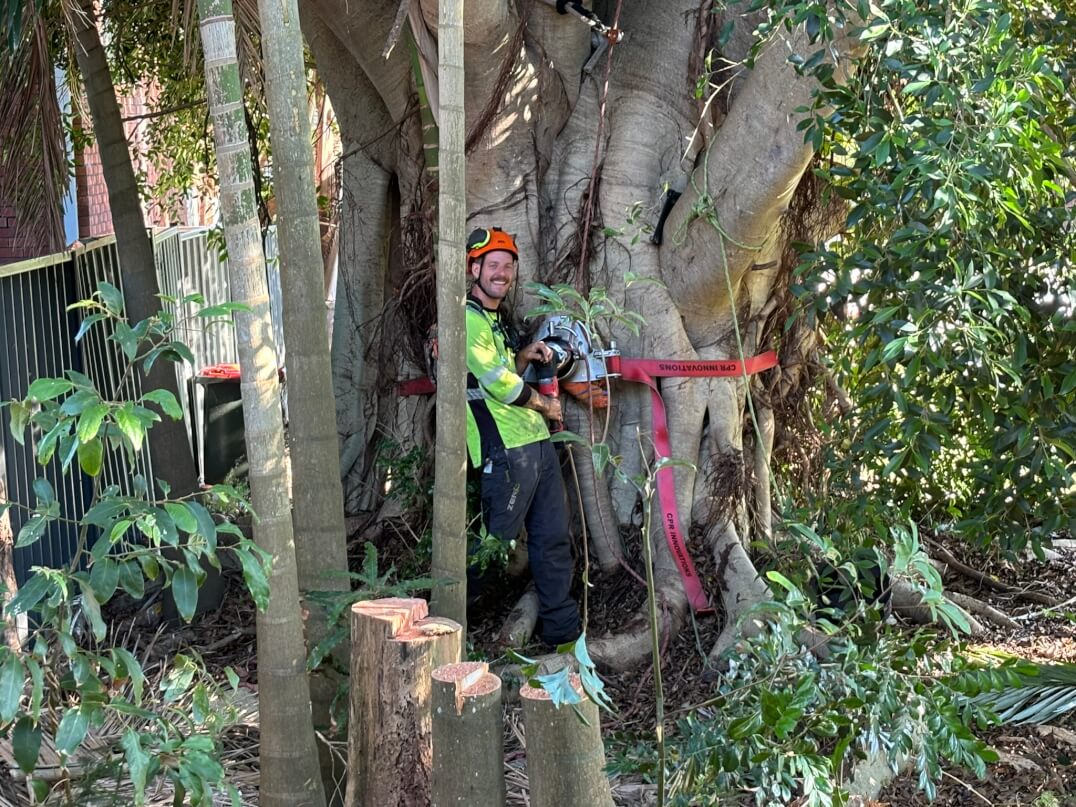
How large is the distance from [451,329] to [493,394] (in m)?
1.98

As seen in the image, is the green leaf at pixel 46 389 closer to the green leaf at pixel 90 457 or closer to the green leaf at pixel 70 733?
the green leaf at pixel 90 457

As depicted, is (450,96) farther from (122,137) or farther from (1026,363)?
(122,137)

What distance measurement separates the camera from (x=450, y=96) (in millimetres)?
3832

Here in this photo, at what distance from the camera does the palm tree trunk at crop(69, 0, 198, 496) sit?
6.44 metres

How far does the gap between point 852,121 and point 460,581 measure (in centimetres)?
209

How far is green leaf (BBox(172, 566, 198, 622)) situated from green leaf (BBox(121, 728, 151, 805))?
0.30 metres

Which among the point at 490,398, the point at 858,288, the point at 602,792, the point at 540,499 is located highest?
the point at 858,288

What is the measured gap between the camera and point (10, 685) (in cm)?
276

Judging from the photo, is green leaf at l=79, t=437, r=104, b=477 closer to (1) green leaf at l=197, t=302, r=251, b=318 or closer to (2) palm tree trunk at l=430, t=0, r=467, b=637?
(1) green leaf at l=197, t=302, r=251, b=318

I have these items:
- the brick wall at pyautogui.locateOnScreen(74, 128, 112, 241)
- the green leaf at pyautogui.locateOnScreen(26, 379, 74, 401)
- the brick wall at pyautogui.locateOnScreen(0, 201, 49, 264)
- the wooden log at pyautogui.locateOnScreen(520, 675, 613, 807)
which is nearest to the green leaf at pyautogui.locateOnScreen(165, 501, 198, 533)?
the green leaf at pyautogui.locateOnScreen(26, 379, 74, 401)

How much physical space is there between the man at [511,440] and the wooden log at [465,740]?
249 centimetres

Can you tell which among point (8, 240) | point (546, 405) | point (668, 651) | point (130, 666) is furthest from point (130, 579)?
point (8, 240)

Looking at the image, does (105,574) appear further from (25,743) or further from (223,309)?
(223,309)

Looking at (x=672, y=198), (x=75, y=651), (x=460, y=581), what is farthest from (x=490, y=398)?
(x=75, y=651)
